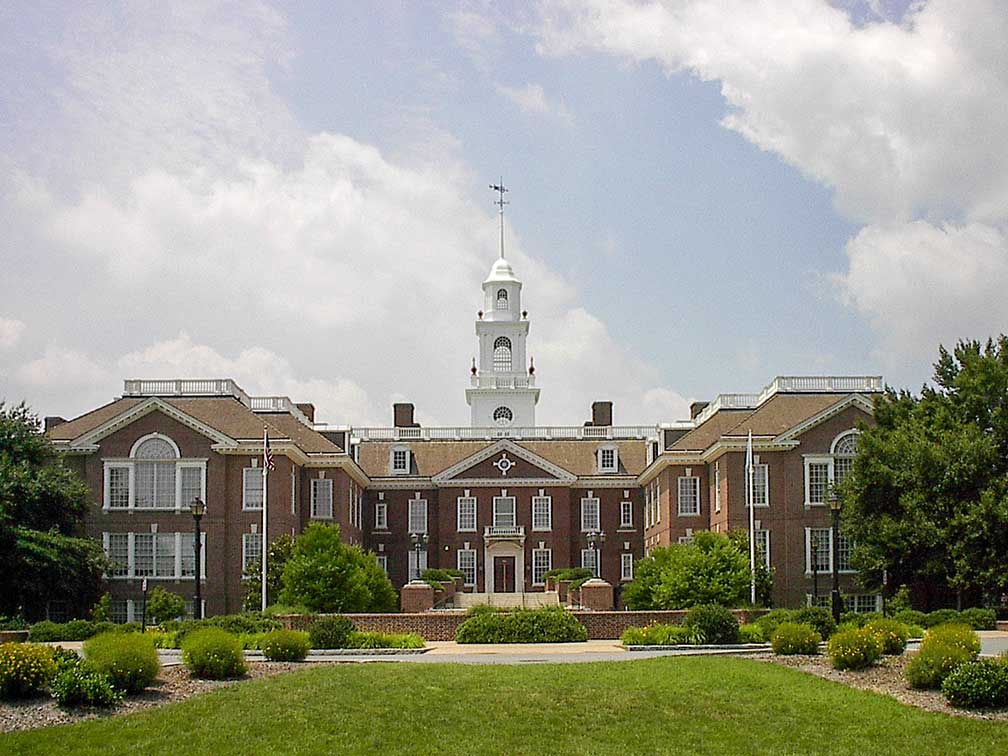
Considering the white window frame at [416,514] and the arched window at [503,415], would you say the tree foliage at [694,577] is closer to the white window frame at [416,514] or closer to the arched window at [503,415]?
the white window frame at [416,514]

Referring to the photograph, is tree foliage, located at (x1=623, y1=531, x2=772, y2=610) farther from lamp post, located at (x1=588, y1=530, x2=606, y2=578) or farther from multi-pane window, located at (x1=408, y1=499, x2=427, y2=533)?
multi-pane window, located at (x1=408, y1=499, x2=427, y2=533)

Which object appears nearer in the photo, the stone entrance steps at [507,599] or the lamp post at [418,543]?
the stone entrance steps at [507,599]

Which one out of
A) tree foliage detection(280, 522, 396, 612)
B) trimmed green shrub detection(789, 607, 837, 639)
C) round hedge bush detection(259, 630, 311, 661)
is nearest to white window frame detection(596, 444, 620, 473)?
tree foliage detection(280, 522, 396, 612)

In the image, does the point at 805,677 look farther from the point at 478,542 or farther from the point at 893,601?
the point at 478,542

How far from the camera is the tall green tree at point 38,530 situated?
48.7 m

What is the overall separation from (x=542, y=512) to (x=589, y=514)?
2.56 m

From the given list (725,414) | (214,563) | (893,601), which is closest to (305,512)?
(214,563)

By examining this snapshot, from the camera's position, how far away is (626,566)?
70.9 meters

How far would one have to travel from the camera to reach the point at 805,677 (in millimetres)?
23719

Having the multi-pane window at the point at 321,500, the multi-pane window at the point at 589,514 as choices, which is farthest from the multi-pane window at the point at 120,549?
the multi-pane window at the point at 589,514

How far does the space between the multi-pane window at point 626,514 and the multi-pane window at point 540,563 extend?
13.8ft

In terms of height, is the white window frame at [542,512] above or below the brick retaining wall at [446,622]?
above

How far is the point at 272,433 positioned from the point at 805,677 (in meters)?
35.4

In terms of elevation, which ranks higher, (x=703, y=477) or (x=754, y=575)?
(x=703, y=477)
